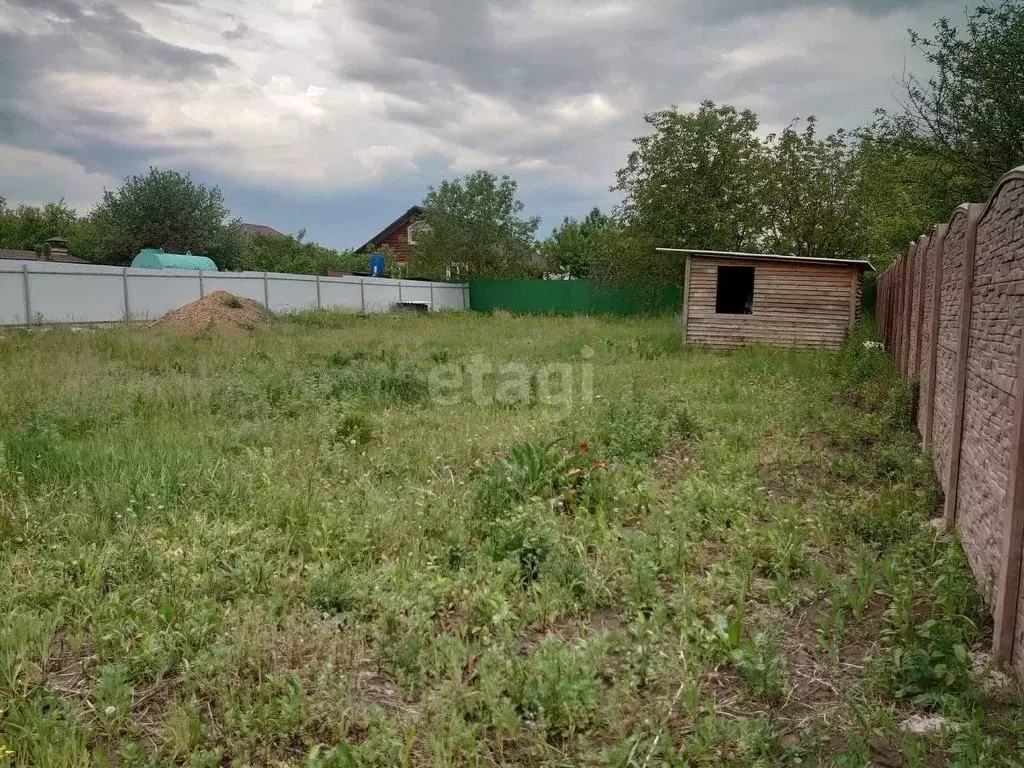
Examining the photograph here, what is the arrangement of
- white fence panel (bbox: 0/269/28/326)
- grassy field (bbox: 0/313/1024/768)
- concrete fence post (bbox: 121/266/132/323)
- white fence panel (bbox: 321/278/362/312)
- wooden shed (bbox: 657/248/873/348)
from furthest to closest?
white fence panel (bbox: 321/278/362/312), concrete fence post (bbox: 121/266/132/323), white fence panel (bbox: 0/269/28/326), wooden shed (bbox: 657/248/873/348), grassy field (bbox: 0/313/1024/768)

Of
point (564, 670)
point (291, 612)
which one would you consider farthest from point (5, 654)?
point (564, 670)

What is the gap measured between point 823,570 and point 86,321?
61.3ft

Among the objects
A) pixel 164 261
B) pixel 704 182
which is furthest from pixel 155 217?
pixel 704 182

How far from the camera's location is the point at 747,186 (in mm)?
21562

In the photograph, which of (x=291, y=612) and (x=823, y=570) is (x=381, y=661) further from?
(x=823, y=570)

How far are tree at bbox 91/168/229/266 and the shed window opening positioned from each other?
23896 millimetres

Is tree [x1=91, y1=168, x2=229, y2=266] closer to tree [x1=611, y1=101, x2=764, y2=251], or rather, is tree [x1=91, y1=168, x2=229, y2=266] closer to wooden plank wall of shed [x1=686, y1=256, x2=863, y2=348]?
tree [x1=611, y1=101, x2=764, y2=251]

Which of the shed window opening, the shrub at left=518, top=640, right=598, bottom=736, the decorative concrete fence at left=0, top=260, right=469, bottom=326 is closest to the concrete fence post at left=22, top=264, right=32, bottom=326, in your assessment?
the decorative concrete fence at left=0, top=260, right=469, bottom=326

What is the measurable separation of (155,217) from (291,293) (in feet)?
40.1

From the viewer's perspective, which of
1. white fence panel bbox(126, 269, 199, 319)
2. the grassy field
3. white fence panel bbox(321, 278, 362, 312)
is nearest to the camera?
the grassy field

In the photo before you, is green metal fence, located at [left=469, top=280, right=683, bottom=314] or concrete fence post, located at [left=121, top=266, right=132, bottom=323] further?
green metal fence, located at [left=469, top=280, right=683, bottom=314]

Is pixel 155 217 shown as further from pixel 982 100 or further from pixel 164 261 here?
pixel 982 100

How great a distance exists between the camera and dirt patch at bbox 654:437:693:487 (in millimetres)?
5156

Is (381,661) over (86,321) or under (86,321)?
under
